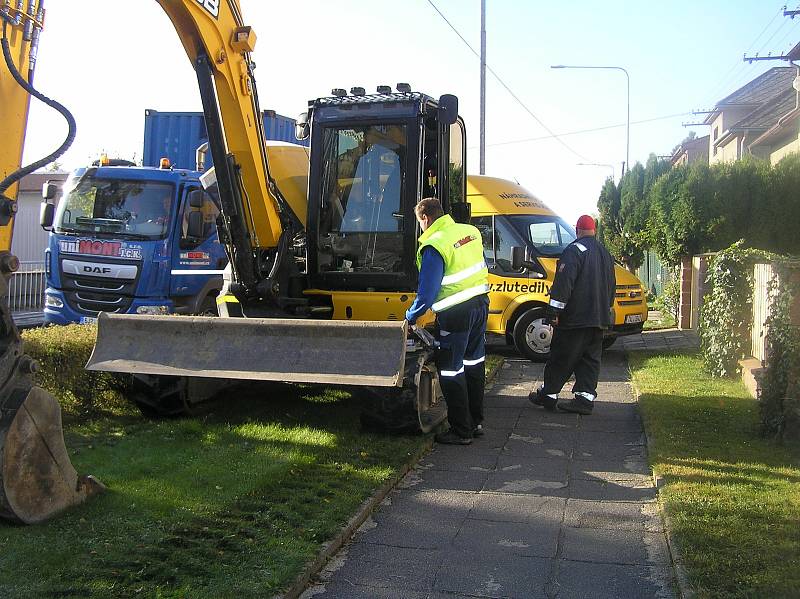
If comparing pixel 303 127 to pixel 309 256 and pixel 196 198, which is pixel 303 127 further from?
pixel 196 198

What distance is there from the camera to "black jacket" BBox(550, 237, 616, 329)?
848 centimetres

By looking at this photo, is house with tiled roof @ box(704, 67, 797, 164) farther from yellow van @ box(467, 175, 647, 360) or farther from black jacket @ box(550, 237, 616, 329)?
black jacket @ box(550, 237, 616, 329)

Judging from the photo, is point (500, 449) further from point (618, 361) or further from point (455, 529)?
point (618, 361)

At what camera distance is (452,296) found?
276 inches

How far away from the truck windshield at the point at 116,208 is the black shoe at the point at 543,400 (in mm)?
5764

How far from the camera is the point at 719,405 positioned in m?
8.56

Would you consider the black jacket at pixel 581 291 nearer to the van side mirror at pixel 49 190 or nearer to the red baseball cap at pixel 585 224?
the red baseball cap at pixel 585 224

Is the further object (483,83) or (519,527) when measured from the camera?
(483,83)

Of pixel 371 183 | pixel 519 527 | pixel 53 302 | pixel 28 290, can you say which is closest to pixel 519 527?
pixel 519 527

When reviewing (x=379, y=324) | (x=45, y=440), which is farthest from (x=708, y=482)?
(x=45, y=440)

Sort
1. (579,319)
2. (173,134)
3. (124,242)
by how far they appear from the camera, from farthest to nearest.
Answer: (173,134) < (124,242) < (579,319)

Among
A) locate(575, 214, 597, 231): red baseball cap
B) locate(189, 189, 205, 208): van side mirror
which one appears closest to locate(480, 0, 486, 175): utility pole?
locate(189, 189, 205, 208): van side mirror

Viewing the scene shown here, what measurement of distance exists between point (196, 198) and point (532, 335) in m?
5.11

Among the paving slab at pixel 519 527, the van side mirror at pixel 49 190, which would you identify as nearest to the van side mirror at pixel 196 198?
the van side mirror at pixel 49 190
